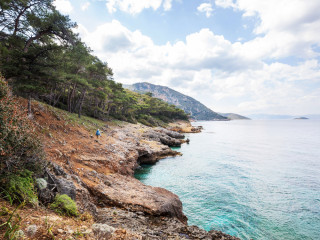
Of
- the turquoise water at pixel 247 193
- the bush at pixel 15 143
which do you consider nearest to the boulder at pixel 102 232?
the bush at pixel 15 143

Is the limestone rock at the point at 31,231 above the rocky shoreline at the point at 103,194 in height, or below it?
above

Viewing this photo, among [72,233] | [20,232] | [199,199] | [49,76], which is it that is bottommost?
[199,199]

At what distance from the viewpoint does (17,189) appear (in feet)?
15.0

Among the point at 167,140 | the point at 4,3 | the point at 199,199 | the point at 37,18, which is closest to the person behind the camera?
the point at 4,3

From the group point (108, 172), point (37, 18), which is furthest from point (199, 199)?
point (37, 18)

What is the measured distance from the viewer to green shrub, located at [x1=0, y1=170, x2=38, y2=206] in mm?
4383

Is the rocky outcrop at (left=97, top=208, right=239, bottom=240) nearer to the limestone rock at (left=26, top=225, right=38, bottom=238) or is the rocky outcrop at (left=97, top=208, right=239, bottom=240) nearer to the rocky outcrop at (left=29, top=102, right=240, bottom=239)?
the rocky outcrop at (left=29, top=102, right=240, bottom=239)

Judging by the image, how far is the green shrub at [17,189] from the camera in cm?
438

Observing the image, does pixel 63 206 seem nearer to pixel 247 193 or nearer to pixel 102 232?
pixel 102 232

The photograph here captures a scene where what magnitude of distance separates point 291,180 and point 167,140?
86.5ft

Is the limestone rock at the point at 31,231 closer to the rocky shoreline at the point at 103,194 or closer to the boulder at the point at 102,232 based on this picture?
the rocky shoreline at the point at 103,194

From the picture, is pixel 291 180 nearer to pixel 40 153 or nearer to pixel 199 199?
pixel 199 199

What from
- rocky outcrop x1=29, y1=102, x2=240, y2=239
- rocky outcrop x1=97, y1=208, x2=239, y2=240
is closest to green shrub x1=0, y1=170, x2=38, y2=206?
rocky outcrop x1=29, y1=102, x2=240, y2=239

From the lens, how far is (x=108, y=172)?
13.4 meters
